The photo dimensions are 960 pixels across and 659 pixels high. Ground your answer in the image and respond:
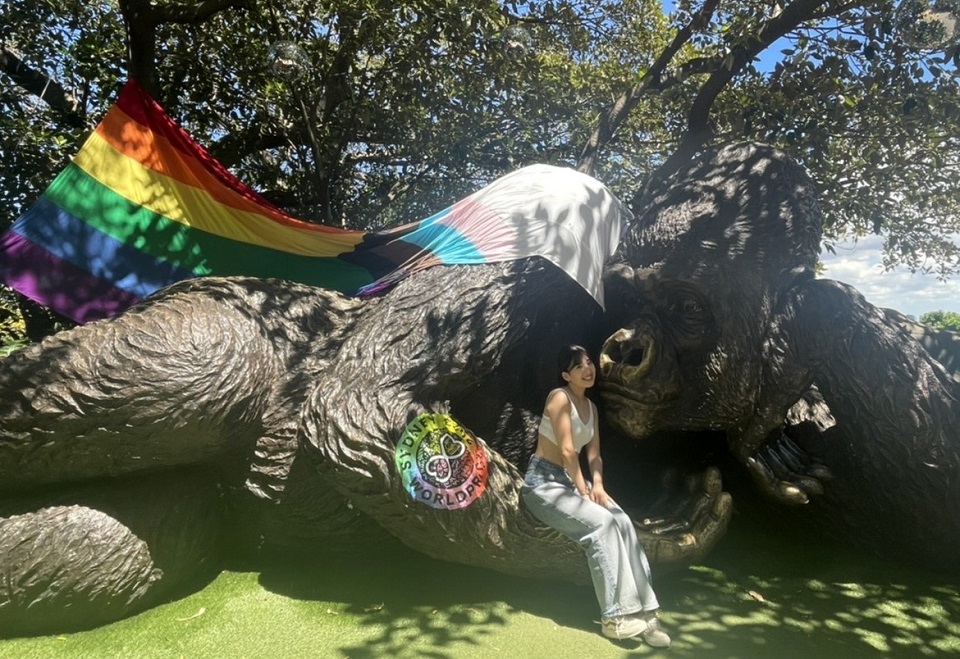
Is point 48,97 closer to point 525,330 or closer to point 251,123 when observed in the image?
point 251,123

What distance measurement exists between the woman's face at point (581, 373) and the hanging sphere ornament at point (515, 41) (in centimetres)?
353

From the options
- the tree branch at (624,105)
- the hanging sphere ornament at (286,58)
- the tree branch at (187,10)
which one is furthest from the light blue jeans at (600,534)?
the tree branch at (187,10)

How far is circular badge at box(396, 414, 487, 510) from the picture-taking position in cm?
313

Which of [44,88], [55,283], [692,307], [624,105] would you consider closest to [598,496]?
[692,307]

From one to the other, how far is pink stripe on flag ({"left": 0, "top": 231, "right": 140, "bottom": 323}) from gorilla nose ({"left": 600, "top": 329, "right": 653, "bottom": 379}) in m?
3.27

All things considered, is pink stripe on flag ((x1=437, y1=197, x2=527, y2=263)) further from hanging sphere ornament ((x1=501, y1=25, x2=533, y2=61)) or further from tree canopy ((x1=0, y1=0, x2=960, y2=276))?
hanging sphere ornament ((x1=501, y1=25, x2=533, y2=61))

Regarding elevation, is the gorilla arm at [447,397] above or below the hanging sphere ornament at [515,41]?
below

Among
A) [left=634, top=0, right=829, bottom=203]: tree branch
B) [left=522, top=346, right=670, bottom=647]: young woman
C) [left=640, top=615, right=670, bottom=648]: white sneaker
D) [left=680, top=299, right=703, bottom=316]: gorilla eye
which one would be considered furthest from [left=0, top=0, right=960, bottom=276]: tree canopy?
[left=640, top=615, right=670, bottom=648]: white sneaker

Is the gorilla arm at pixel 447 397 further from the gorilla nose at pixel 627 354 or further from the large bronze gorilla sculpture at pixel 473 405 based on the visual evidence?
the gorilla nose at pixel 627 354

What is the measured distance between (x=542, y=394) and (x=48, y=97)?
20.0 feet

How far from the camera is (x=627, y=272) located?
12.1 ft

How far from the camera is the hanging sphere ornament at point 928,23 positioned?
473 centimetres

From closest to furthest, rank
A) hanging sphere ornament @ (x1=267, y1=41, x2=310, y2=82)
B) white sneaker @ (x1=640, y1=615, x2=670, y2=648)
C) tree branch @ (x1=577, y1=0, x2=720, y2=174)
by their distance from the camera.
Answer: white sneaker @ (x1=640, y1=615, x2=670, y2=648) < hanging sphere ornament @ (x1=267, y1=41, x2=310, y2=82) < tree branch @ (x1=577, y1=0, x2=720, y2=174)

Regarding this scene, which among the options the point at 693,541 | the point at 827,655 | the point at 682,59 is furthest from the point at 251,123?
the point at 827,655
